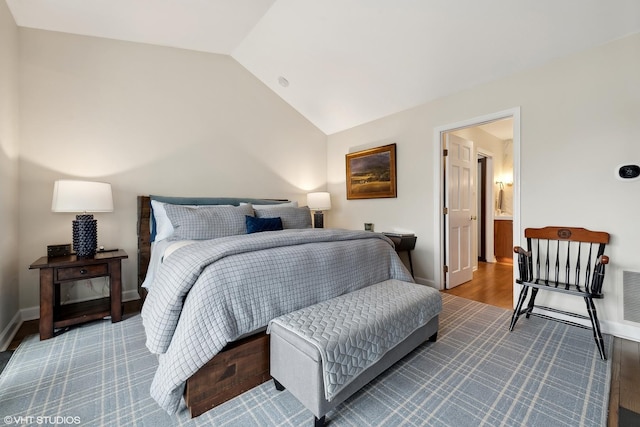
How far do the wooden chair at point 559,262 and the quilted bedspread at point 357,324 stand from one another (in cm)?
89

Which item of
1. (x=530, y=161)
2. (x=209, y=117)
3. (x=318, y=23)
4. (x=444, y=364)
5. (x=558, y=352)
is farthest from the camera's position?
(x=209, y=117)

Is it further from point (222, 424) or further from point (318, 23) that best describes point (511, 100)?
point (222, 424)

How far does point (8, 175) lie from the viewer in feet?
7.05

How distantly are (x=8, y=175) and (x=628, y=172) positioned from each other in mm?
4776

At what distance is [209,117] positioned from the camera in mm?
3438

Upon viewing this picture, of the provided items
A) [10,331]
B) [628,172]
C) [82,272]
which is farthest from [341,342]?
[10,331]

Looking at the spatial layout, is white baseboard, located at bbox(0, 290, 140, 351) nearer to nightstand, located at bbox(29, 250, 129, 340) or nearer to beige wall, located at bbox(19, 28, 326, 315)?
beige wall, located at bbox(19, 28, 326, 315)

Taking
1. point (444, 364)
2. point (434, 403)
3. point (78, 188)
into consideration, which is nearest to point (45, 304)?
point (78, 188)

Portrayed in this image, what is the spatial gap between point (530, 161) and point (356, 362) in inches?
96.4

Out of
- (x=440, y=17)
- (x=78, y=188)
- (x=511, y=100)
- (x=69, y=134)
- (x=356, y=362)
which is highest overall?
(x=440, y=17)

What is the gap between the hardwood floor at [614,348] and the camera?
138 cm

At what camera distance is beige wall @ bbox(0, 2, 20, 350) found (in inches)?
79.2

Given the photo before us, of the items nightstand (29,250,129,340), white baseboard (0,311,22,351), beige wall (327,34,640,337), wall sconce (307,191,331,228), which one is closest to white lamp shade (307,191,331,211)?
wall sconce (307,191,331,228)

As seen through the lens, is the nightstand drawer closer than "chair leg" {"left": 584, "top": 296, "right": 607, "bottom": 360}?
No
